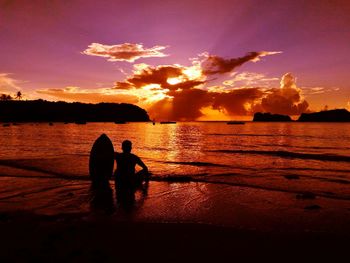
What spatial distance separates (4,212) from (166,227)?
14.7 feet

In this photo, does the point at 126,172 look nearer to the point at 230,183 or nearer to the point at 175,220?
the point at 175,220

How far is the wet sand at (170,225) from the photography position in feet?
16.3

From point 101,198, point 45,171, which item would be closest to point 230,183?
point 101,198

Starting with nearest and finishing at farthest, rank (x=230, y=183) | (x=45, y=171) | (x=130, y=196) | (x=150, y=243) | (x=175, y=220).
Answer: (x=150, y=243)
(x=175, y=220)
(x=130, y=196)
(x=230, y=183)
(x=45, y=171)

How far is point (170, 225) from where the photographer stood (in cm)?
650

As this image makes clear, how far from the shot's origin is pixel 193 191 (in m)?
10.2

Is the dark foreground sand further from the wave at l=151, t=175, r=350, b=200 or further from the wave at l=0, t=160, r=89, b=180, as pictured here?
the wave at l=0, t=160, r=89, b=180

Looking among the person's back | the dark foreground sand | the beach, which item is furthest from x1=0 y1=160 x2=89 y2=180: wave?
the dark foreground sand

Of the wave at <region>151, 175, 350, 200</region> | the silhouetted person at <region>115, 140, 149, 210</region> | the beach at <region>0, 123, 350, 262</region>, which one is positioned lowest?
the wave at <region>151, 175, 350, 200</region>

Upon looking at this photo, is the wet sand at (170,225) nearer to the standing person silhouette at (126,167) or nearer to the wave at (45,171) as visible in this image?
the standing person silhouette at (126,167)

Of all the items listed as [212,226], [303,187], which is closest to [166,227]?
[212,226]

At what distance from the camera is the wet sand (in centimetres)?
497

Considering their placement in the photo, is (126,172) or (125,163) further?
(126,172)

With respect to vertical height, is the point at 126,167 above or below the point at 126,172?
above
